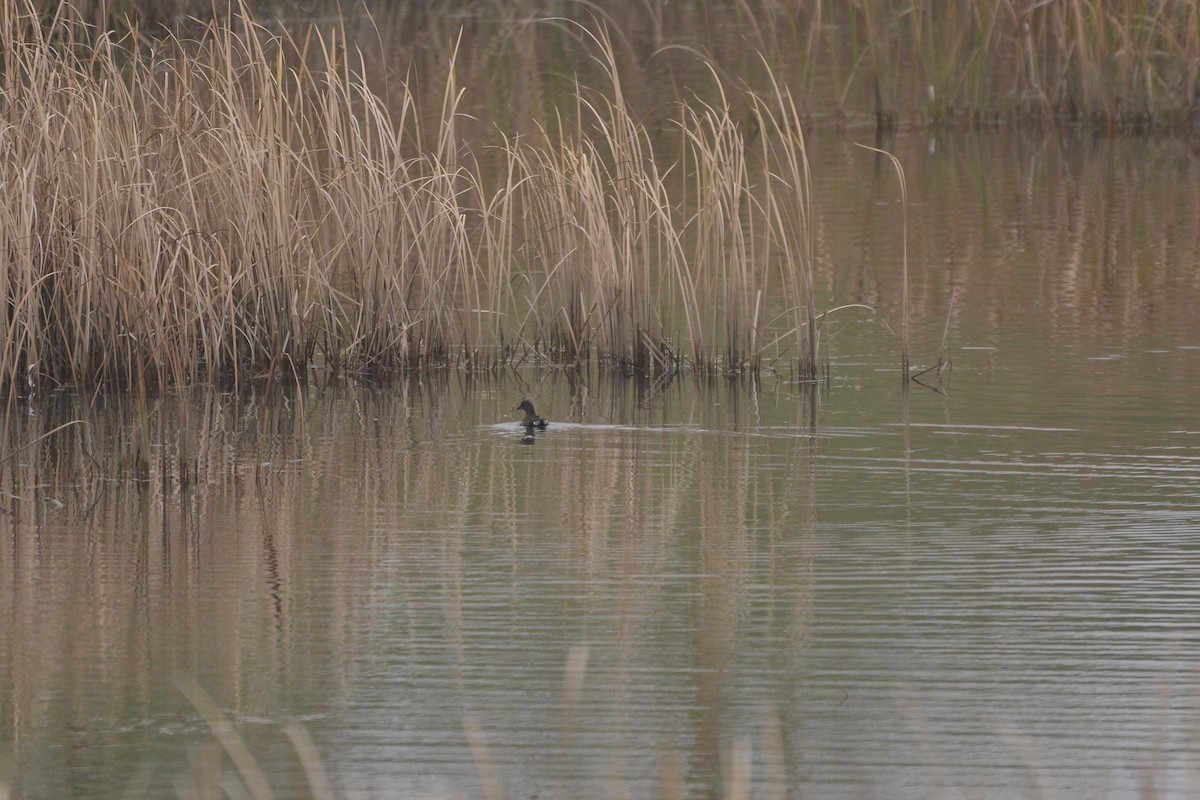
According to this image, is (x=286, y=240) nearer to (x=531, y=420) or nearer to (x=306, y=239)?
(x=306, y=239)

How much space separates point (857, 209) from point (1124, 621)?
9.68 meters


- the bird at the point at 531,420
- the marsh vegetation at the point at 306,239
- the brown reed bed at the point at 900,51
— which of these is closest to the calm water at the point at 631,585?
the bird at the point at 531,420

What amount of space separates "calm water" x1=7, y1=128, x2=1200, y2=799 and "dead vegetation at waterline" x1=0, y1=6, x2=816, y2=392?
0.98 ft

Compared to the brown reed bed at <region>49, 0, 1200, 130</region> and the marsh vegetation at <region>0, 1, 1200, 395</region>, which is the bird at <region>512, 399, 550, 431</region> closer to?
the marsh vegetation at <region>0, 1, 1200, 395</region>

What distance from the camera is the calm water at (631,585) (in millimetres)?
3895

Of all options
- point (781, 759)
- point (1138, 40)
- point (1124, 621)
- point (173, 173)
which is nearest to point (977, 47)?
point (1138, 40)

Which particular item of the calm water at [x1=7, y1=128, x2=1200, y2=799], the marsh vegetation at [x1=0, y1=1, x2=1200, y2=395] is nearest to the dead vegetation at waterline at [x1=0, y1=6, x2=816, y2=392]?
the marsh vegetation at [x1=0, y1=1, x2=1200, y2=395]

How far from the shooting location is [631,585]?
5160mm

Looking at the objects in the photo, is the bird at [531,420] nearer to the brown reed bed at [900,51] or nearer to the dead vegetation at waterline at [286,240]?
the dead vegetation at waterline at [286,240]

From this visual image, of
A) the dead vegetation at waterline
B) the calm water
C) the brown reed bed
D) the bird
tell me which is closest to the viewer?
the calm water

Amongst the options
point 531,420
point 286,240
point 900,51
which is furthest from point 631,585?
point 900,51

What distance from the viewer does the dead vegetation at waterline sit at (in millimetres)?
8062

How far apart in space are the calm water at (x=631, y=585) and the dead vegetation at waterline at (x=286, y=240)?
30 centimetres

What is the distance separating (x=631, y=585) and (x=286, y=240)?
374 centimetres
